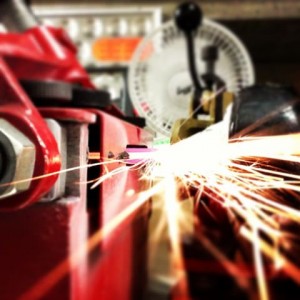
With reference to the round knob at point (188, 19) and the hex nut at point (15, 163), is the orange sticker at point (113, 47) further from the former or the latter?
the hex nut at point (15, 163)

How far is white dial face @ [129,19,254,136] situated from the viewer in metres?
0.57

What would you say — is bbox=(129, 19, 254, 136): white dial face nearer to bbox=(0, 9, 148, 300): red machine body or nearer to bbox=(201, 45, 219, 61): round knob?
bbox=(201, 45, 219, 61): round knob

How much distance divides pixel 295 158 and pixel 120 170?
152 mm

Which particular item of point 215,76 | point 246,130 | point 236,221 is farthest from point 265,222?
point 215,76

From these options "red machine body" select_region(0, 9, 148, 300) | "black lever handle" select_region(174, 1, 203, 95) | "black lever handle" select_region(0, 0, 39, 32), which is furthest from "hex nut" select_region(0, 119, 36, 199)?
"black lever handle" select_region(0, 0, 39, 32)

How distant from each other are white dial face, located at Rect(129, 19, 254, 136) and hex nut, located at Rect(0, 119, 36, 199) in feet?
0.69

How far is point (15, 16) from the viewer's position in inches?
32.6

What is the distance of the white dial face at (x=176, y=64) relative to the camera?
1.87 ft

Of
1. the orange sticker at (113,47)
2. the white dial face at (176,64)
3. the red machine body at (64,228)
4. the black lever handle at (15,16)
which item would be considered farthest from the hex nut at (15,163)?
the orange sticker at (113,47)

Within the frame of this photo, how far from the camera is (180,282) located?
12.1 inches

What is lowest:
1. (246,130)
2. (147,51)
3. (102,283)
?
(102,283)

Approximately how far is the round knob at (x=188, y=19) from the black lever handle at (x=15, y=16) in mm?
312

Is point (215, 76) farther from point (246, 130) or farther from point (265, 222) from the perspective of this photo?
point (265, 222)

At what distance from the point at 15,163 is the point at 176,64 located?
361 millimetres
